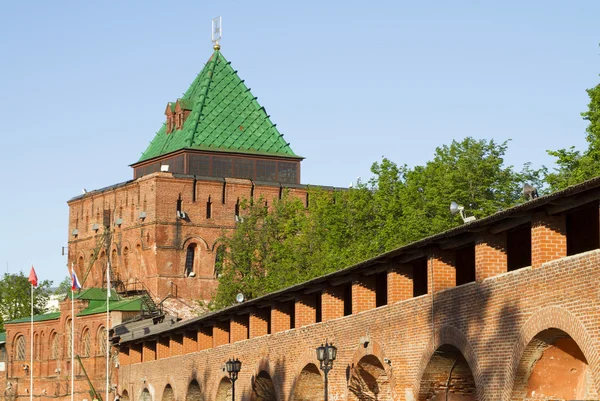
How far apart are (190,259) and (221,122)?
392 inches

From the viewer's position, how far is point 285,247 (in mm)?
72750

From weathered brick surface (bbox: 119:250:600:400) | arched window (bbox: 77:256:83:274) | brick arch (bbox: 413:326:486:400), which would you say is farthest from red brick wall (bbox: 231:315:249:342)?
arched window (bbox: 77:256:83:274)

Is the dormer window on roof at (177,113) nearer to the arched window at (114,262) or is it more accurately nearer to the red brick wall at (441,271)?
the arched window at (114,262)

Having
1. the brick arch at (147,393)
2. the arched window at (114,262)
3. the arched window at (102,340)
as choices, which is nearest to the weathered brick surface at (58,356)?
the arched window at (102,340)

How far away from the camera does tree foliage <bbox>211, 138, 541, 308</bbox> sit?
208 ft

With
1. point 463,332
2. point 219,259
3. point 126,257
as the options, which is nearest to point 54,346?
point 126,257

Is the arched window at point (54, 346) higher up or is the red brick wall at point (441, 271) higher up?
the arched window at point (54, 346)

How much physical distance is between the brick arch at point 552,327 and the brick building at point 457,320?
3 cm

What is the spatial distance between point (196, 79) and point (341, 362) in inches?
2156

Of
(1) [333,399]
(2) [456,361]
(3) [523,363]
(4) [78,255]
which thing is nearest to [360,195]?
(4) [78,255]

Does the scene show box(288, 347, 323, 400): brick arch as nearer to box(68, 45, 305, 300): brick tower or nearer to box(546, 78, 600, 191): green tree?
box(546, 78, 600, 191): green tree

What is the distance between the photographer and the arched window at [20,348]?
85.4 metres

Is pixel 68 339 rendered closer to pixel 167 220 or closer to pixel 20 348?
pixel 167 220

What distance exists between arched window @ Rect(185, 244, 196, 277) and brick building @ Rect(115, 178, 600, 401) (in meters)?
34.2
